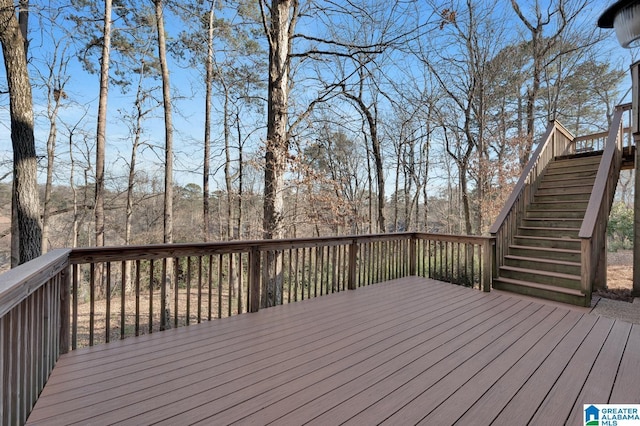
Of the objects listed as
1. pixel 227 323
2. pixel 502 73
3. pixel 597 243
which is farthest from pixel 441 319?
pixel 502 73

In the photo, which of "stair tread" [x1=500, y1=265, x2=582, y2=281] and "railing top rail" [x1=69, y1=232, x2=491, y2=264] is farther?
"stair tread" [x1=500, y1=265, x2=582, y2=281]

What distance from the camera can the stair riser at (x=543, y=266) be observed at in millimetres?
4326

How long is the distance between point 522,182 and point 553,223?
88 cm

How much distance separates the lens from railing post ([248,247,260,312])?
3465mm

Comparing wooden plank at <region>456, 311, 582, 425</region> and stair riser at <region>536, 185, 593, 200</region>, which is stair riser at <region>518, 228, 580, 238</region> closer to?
stair riser at <region>536, 185, 593, 200</region>

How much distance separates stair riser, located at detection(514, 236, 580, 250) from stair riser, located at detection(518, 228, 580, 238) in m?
0.20

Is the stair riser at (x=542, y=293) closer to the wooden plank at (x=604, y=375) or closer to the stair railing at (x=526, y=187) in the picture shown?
the stair railing at (x=526, y=187)

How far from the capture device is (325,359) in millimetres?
2359

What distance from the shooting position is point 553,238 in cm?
485

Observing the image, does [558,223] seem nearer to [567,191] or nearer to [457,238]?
[567,191]

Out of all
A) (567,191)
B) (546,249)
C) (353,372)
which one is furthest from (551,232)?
(353,372)

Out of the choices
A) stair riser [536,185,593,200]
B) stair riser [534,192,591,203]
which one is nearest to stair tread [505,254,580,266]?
stair riser [534,192,591,203]

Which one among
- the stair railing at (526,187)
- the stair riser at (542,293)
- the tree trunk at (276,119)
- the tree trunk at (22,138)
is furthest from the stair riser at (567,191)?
the tree trunk at (22,138)

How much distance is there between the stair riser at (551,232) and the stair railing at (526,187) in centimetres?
22
